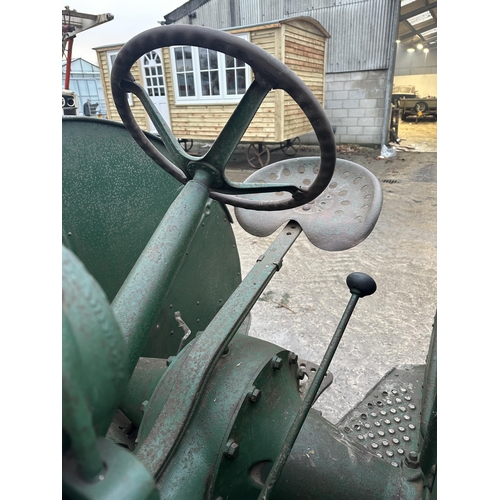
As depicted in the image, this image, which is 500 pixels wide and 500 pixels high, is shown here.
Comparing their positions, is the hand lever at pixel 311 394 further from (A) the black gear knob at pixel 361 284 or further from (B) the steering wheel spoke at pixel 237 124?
(B) the steering wheel spoke at pixel 237 124

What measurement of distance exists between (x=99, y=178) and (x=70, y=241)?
0.25 meters

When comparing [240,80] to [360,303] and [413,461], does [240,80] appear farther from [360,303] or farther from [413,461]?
[413,461]

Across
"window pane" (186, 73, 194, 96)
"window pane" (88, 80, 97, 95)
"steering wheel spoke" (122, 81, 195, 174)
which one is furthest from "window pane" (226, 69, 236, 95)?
"window pane" (88, 80, 97, 95)

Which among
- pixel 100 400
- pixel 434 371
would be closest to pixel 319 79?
pixel 434 371

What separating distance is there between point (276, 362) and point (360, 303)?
1.95 metres

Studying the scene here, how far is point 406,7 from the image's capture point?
10.1 m

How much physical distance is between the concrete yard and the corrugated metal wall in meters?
4.59

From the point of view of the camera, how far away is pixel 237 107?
0.95 meters

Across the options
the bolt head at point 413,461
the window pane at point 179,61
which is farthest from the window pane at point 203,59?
the bolt head at point 413,461

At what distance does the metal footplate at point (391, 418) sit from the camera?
1.40 metres

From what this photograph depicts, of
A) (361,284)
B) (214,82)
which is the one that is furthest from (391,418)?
(214,82)

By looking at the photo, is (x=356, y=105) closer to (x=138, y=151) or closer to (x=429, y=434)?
(x=138, y=151)

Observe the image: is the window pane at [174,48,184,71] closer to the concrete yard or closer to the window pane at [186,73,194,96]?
the window pane at [186,73,194,96]

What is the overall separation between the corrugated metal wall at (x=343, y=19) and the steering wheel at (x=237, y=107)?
7897 millimetres
